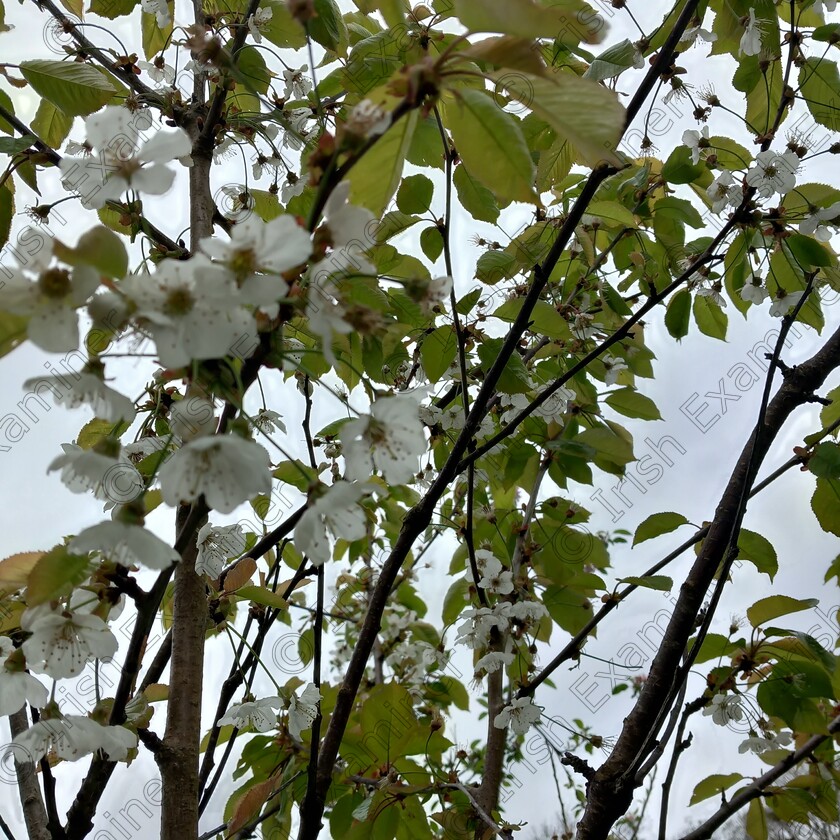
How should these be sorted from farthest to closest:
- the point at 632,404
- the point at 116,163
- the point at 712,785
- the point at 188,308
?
the point at 632,404
the point at 712,785
the point at 116,163
the point at 188,308

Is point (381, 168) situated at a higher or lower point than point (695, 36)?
lower

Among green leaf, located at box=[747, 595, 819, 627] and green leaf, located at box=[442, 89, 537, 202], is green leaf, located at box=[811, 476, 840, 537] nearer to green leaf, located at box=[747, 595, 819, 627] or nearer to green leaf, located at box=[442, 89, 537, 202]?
green leaf, located at box=[747, 595, 819, 627]

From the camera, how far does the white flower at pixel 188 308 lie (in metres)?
0.51

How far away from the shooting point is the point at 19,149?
95 cm

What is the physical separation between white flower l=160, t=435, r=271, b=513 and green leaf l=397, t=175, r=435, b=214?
2.76 feet

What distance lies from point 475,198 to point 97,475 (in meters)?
0.83

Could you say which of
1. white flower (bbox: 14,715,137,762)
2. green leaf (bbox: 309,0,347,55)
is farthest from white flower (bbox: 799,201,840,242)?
white flower (bbox: 14,715,137,762)

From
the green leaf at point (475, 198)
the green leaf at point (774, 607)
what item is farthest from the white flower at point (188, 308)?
the green leaf at point (774, 607)

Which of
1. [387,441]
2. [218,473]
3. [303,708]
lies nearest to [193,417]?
[218,473]

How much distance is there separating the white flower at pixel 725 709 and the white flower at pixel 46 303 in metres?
1.43

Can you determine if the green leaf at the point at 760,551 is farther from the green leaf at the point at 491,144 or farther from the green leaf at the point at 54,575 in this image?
the green leaf at the point at 54,575

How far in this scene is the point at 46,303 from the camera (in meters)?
0.53

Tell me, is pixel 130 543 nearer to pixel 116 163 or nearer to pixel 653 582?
pixel 116 163

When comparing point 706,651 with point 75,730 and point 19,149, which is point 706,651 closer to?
point 75,730
